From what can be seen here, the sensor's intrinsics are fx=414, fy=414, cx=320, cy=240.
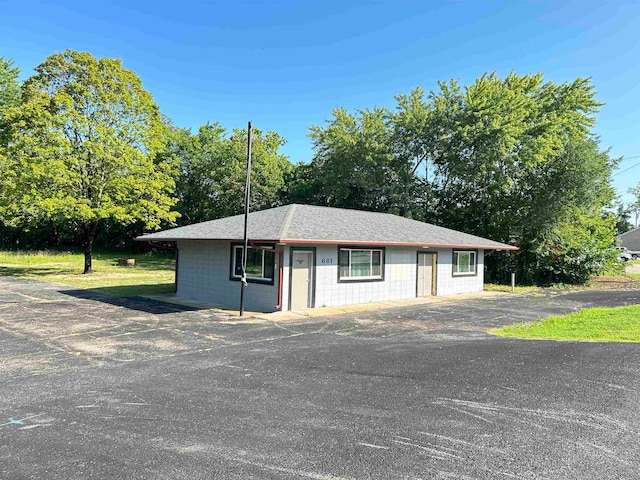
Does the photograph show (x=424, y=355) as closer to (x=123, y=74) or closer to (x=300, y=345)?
(x=300, y=345)

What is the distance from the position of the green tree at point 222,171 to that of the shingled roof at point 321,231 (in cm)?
1918

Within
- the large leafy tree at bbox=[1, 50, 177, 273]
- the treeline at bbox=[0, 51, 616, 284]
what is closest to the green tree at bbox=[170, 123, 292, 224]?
the treeline at bbox=[0, 51, 616, 284]

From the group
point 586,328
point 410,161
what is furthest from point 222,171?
point 586,328

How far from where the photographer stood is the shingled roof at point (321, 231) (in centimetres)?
1361

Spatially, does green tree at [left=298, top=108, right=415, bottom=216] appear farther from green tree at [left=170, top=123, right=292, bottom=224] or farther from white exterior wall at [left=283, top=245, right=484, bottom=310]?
white exterior wall at [left=283, top=245, right=484, bottom=310]

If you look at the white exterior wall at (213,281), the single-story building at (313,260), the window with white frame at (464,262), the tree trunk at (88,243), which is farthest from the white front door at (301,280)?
the tree trunk at (88,243)

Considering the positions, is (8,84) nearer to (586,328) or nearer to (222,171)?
(222,171)

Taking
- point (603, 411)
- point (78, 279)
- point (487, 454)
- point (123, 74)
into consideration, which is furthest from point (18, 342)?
point (123, 74)

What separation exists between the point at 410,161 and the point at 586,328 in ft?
75.6

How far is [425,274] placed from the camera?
18516 mm

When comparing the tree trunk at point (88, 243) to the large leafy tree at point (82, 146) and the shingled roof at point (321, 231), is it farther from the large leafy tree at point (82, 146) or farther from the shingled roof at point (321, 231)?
the shingled roof at point (321, 231)

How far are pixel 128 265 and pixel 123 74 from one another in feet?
45.3

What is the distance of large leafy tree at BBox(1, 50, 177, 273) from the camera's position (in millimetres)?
23625

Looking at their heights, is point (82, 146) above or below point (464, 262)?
above
